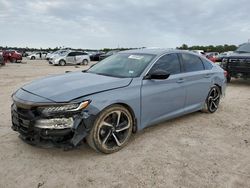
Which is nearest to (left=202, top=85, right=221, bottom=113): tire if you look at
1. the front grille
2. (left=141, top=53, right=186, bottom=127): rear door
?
(left=141, top=53, right=186, bottom=127): rear door

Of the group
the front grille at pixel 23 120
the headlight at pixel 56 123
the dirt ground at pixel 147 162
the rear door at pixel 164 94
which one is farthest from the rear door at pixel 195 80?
the front grille at pixel 23 120

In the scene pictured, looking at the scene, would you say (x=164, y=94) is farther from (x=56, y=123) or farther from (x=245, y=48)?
(x=245, y=48)

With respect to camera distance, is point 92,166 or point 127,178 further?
point 92,166

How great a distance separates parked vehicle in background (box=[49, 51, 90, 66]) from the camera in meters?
23.7

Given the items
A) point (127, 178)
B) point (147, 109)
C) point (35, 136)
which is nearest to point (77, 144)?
point (35, 136)

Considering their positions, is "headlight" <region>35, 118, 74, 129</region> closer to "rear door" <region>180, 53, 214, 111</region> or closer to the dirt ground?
the dirt ground

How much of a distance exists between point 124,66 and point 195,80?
159 cm

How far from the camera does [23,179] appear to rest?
3.04 meters

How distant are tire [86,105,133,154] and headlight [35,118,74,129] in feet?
1.15

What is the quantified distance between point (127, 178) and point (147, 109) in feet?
4.38

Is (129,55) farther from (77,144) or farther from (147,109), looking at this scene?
(77,144)

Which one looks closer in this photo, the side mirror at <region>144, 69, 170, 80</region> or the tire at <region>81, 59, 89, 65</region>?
the side mirror at <region>144, 69, 170, 80</region>

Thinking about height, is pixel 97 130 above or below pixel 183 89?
below

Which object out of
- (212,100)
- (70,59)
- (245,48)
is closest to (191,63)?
(212,100)
